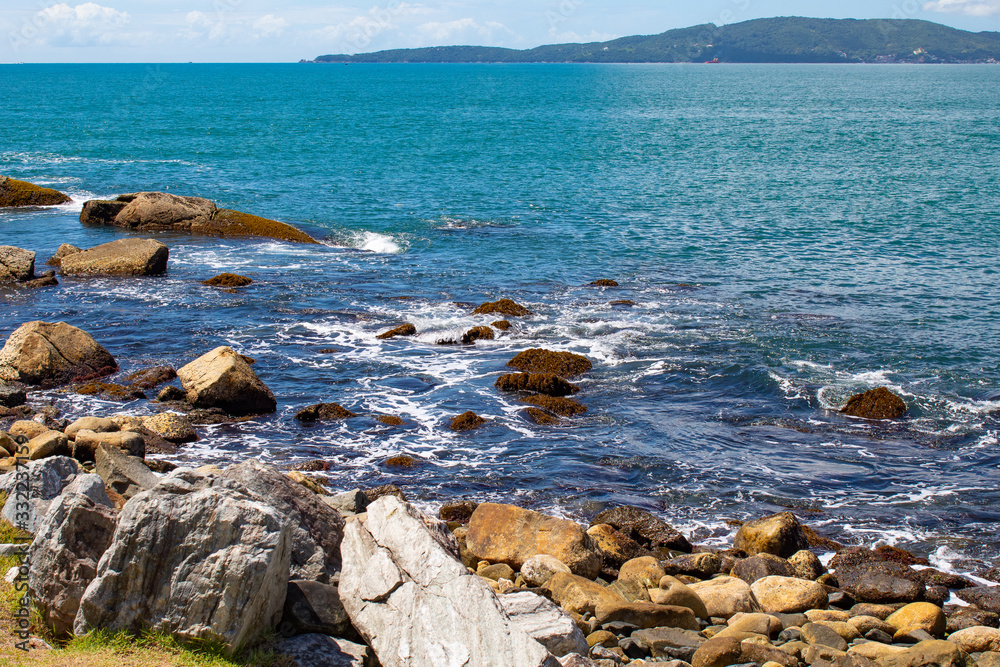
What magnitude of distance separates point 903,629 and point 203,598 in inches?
385

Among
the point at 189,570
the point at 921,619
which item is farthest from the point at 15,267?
the point at 921,619

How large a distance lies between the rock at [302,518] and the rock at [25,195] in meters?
45.1

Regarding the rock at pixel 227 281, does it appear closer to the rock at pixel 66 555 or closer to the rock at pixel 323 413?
the rock at pixel 323 413

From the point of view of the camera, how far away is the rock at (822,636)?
11.4 metres

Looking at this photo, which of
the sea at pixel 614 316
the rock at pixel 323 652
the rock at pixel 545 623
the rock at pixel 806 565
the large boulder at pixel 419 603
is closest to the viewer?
the large boulder at pixel 419 603

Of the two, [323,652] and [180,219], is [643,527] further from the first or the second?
[180,219]

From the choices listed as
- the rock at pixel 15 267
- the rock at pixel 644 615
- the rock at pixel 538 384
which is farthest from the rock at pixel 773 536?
the rock at pixel 15 267

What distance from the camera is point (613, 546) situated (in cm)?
1434

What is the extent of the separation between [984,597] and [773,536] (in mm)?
3295

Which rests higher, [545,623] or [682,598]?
[545,623]

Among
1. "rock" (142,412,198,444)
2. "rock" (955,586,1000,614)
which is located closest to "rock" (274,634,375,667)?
"rock" (955,586,1000,614)

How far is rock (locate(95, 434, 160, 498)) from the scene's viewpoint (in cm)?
1330

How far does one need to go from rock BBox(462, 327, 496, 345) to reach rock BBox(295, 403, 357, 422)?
6.54 metres

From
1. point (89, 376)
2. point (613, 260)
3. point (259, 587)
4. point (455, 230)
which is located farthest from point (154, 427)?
point (455, 230)
